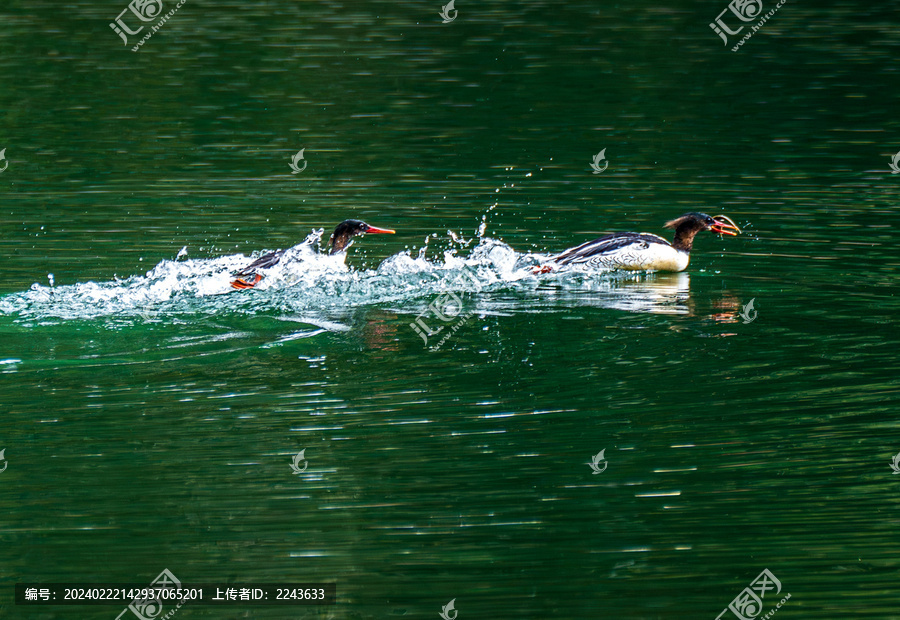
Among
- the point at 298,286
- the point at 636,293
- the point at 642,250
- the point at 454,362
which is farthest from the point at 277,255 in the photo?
the point at 642,250

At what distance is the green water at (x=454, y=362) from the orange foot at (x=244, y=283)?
141 millimetres

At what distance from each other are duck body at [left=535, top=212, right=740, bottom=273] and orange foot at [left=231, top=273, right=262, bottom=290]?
9.82 ft

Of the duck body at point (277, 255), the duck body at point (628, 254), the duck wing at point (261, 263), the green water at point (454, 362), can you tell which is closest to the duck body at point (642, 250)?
the duck body at point (628, 254)

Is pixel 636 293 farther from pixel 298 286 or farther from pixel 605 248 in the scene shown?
pixel 298 286

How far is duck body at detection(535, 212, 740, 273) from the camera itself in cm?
1339

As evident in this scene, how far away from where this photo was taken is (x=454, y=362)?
1023 cm

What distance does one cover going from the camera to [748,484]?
791cm

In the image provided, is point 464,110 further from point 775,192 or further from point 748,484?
point 748,484

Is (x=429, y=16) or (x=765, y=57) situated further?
(x=429, y=16)

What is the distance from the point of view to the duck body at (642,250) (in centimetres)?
1339

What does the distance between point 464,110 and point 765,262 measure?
10.9 metres

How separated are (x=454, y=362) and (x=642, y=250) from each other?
13.7 ft

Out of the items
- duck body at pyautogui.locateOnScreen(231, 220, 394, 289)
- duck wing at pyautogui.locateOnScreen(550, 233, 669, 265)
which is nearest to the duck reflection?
duck wing at pyautogui.locateOnScreen(550, 233, 669, 265)

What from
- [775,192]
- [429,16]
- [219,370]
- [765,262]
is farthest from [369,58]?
[219,370]
